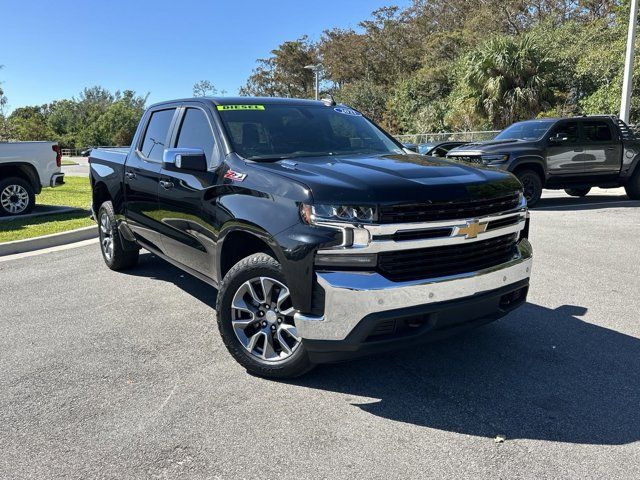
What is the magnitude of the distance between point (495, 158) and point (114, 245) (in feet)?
25.8

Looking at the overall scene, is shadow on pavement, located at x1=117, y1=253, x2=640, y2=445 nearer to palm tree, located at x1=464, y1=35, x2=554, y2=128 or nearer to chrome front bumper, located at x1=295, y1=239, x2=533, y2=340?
chrome front bumper, located at x1=295, y1=239, x2=533, y2=340

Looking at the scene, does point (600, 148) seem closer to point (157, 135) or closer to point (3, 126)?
point (157, 135)

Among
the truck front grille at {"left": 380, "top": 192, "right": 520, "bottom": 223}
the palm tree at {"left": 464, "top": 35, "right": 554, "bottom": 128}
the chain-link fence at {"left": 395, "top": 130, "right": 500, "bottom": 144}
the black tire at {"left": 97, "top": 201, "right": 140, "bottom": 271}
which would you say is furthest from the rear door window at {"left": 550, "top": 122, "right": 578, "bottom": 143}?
the palm tree at {"left": 464, "top": 35, "right": 554, "bottom": 128}

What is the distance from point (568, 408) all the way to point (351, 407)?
1263mm

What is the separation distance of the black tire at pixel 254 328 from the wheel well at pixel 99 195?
3431 mm

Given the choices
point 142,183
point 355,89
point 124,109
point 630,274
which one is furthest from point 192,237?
point 124,109

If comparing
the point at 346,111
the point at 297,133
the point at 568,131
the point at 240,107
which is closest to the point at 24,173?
the point at 240,107

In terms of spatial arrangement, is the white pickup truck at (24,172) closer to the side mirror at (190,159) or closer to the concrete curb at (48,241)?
the concrete curb at (48,241)

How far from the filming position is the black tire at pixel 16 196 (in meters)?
10.3

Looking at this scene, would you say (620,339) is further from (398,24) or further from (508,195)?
(398,24)

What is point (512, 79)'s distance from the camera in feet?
85.1

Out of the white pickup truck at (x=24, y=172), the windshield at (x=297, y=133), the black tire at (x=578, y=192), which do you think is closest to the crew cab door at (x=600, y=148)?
the black tire at (x=578, y=192)

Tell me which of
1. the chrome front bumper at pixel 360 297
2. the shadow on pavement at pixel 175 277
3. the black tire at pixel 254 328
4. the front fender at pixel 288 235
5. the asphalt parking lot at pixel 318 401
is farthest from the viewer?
the shadow on pavement at pixel 175 277

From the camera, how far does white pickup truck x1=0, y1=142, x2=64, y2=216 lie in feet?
33.8
